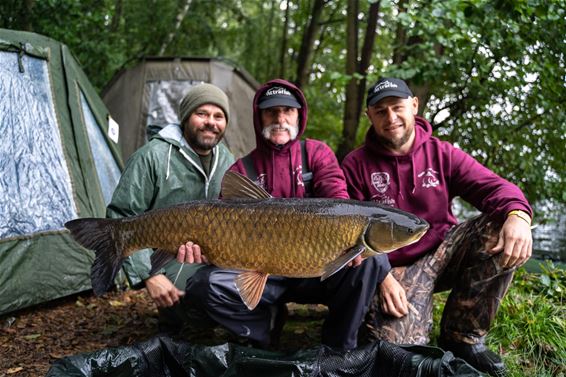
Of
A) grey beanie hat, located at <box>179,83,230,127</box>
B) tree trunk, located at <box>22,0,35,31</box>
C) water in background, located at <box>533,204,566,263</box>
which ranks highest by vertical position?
tree trunk, located at <box>22,0,35,31</box>

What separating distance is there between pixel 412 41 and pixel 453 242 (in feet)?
15.1

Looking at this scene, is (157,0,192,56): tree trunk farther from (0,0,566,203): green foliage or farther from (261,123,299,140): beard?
(261,123,299,140): beard

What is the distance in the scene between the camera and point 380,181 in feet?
11.2

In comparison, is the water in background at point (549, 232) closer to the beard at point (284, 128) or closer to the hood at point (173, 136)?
the beard at point (284, 128)

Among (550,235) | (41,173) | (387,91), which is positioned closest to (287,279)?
(387,91)

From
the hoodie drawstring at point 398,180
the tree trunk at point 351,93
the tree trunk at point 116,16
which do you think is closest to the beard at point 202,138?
the hoodie drawstring at point 398,180

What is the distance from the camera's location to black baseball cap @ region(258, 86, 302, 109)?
3230mm

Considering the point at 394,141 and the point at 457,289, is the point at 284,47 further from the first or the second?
the point at 457,289

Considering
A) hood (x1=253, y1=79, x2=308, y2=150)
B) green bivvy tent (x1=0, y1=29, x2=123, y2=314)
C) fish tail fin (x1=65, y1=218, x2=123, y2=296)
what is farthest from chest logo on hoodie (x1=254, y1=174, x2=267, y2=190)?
green bivvy tent (x1=0, y1=29, x2=123, y2=314)

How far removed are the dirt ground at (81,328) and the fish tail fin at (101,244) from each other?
885 millimetres

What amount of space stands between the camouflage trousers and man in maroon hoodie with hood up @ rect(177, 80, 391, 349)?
218 millimetres

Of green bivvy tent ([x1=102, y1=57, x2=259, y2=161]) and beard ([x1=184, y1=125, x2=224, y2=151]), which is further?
green bivvy tent ([x1=102, y1=57, x2=259, y2=161])

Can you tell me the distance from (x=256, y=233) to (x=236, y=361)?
65cm

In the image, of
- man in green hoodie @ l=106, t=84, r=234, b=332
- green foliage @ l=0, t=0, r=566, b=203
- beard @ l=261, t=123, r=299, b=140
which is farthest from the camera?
green foliage @ l=0, t=0, r=566, b=203
